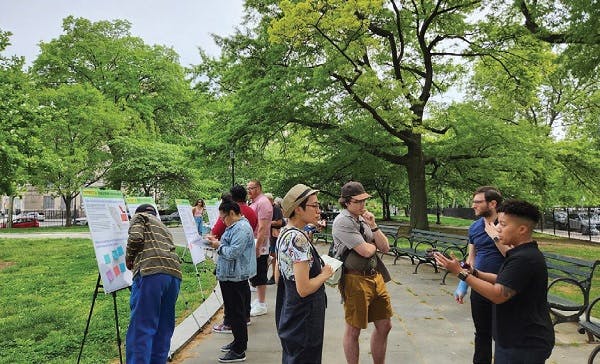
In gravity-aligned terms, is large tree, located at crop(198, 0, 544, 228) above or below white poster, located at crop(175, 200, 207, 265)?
above

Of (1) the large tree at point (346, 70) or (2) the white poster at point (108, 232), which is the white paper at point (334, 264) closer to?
(2) the white poster at point (108, 232)

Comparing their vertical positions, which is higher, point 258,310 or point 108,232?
point 108,232

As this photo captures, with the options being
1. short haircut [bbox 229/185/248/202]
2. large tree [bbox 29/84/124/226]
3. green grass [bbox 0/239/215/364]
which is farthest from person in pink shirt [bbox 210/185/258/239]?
large tree [bbox 29/84/124/226]

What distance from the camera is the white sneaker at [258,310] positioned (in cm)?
714

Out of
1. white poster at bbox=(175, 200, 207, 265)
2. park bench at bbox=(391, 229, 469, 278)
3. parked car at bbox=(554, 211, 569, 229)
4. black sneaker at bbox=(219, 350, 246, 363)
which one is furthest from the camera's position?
parked car at bbox=(554, 211, 569, 229)

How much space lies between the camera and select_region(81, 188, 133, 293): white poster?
4.67 metres

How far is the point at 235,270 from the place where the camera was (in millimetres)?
5207

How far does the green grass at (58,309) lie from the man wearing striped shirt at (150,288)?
1.21 m

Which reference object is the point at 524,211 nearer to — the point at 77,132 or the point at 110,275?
the point at 110,275

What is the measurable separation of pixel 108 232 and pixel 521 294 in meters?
4.00

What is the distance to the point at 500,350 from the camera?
287 centimetres

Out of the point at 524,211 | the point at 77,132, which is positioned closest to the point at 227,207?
the point at 524,211

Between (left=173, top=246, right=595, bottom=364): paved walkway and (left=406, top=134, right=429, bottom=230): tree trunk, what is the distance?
457 inches

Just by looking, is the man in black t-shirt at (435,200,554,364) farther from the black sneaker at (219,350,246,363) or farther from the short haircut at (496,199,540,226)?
the black sneaker at (219,350,246,363)
